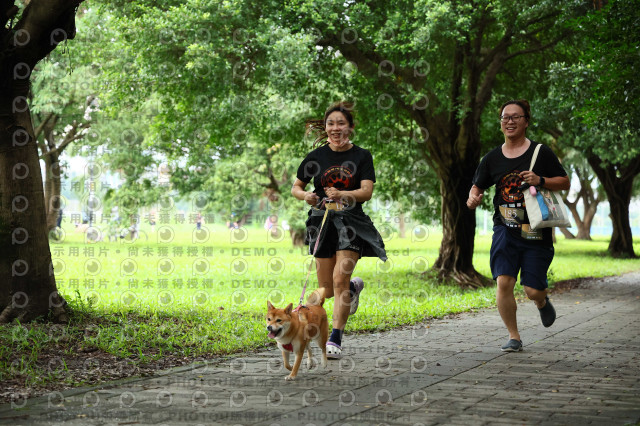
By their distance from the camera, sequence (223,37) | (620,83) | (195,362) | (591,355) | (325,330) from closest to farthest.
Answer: (325,330), (195,362), (591,355), (620,83), (223,37)

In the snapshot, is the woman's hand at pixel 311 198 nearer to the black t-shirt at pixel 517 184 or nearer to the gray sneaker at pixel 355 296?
the gray sneaker at pixel 355 296

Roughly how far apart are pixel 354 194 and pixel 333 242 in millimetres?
575

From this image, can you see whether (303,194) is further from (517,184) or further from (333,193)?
(517,184)

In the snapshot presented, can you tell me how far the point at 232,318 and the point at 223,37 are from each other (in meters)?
6.54

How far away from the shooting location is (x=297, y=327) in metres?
5.65

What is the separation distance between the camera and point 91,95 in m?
34.3

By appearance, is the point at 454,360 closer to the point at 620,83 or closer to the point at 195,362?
the point at 195,362

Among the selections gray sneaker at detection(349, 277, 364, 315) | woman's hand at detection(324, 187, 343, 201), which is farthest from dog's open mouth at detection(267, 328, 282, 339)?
gray sneaker at detection(349, 277, 364, 315)

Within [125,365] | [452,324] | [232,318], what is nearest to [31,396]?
[125,365]

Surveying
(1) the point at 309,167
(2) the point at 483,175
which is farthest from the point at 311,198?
(2) the point at 483,175

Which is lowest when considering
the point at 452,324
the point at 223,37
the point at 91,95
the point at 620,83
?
the point at 452,324

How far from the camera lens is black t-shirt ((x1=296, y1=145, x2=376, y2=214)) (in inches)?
269

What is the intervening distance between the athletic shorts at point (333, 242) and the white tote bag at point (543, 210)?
161cm

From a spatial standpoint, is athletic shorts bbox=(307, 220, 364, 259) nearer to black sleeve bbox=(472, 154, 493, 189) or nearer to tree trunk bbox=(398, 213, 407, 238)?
black sleeve bbox=(472, 154, 493, 189)
